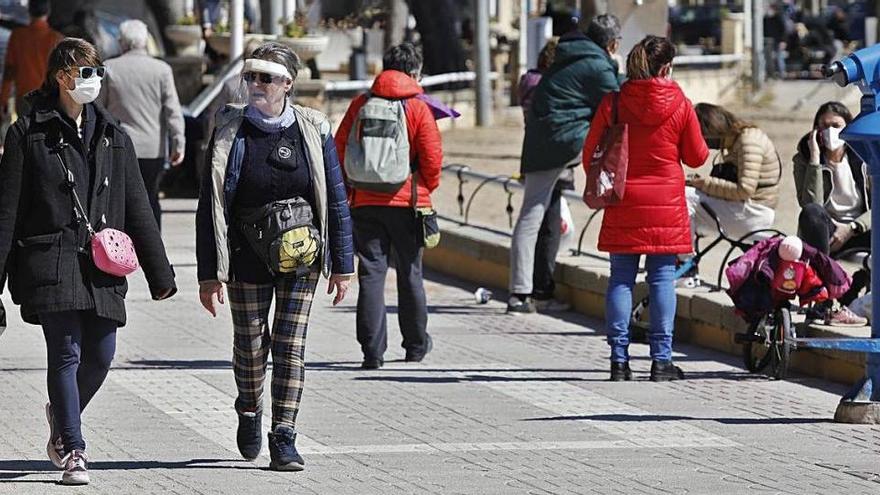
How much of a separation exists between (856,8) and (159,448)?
48.6 m

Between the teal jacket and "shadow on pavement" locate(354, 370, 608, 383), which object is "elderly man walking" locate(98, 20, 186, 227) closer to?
the teal jacket

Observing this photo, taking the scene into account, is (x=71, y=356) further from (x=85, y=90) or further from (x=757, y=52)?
(x=757, y=52)

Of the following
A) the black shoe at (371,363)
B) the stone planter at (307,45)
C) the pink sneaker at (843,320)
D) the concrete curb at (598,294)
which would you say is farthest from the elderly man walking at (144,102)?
the stone planter at (307,45)

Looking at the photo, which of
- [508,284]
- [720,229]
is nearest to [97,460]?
[720,229]

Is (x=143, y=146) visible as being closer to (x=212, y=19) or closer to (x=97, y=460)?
(x=97, y=460)

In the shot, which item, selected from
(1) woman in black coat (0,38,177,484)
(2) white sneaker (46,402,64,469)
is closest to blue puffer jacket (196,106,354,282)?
(1) woman in black coat (0,38,177,484)

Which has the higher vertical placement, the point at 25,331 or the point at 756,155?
the point at 756,155

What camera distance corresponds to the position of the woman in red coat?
10.2 meters

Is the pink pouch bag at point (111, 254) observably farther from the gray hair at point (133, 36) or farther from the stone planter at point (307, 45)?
the stone planter at point (307, 45)

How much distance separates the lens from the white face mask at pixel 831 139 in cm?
1130

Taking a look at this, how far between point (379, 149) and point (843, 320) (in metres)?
2.45

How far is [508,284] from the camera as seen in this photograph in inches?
551

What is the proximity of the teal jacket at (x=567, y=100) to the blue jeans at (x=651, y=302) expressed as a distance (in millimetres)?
1950

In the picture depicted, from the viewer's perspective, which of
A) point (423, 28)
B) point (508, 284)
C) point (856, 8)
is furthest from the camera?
point (856, 8)
